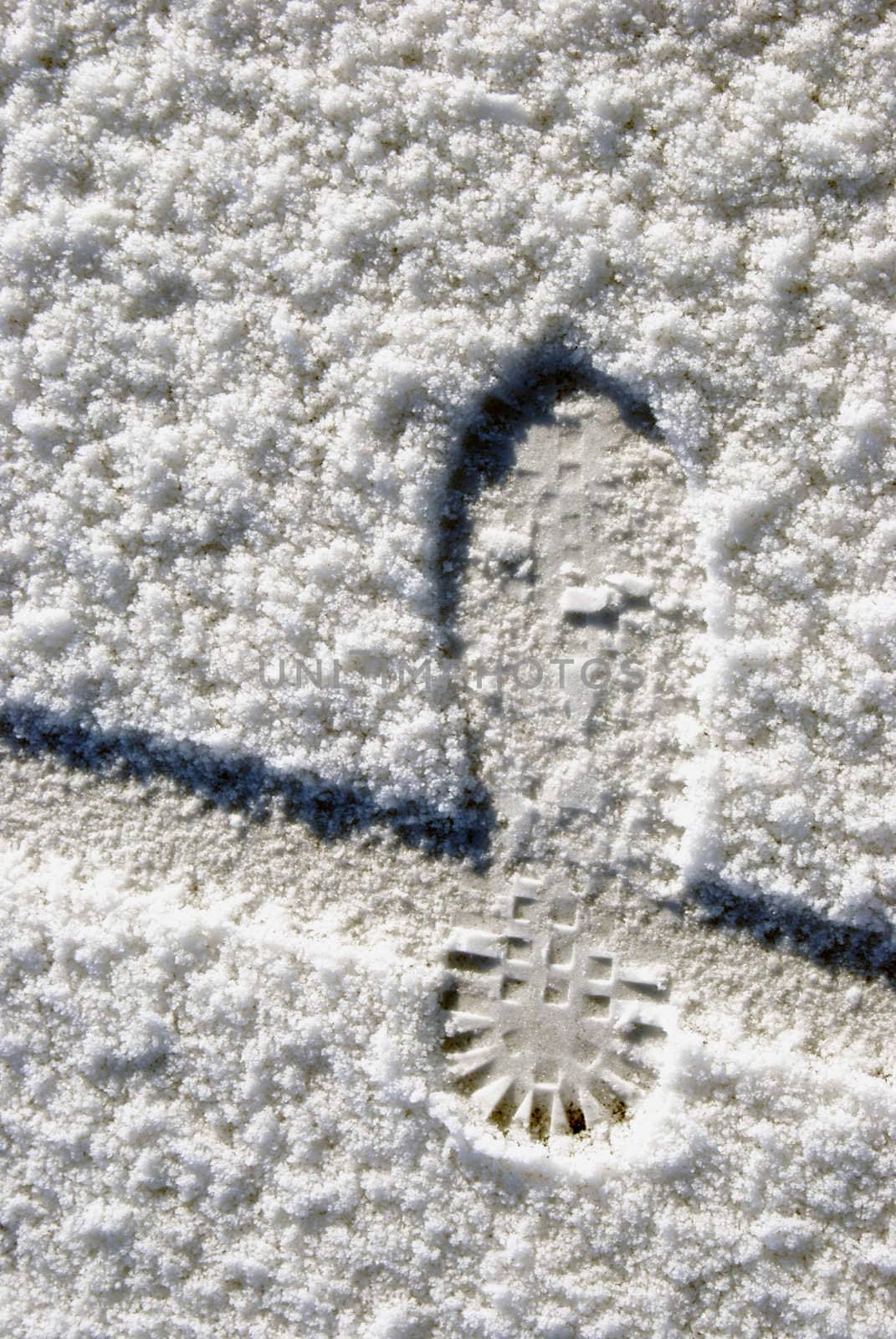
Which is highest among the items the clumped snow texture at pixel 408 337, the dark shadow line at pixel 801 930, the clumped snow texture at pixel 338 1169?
the clumped snow texture at pixel 408 337

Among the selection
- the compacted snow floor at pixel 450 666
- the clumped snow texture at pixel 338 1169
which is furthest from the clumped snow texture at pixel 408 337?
the clumped snow texture at pixel 338 1169

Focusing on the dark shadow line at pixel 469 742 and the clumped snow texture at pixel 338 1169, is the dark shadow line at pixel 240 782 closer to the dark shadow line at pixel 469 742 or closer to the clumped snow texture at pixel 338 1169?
the dark shadow line at pixel 469 742

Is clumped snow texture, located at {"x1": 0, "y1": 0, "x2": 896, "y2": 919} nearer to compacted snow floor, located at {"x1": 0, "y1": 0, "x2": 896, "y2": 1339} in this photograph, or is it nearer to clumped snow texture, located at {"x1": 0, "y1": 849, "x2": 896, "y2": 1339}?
compacted snow floor, located at {"x1": 0, "y1": 0, "x2": 896, "y2": 1339}

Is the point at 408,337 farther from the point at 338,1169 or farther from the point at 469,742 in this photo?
the point at 338,1169

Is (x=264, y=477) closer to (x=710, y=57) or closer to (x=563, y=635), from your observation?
(x=563, y=635)

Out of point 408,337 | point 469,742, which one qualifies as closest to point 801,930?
point 469,742

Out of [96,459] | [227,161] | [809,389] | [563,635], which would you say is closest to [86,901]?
[96,459]

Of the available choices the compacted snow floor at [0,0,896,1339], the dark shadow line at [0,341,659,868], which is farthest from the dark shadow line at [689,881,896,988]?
the dark shadow line at [0,341,659,868]

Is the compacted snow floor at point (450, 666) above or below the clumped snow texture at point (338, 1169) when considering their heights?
above
